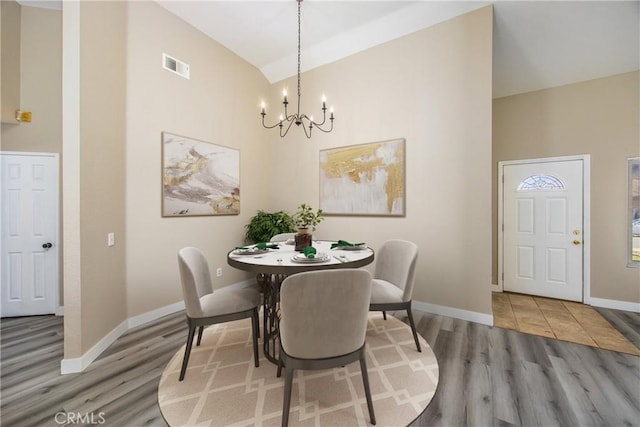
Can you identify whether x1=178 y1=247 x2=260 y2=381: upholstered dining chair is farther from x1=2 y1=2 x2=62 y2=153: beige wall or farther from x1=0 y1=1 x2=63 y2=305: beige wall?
x1=2 y1=2 x2=62 y2=153: beige wall

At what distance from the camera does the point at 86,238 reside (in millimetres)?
2125

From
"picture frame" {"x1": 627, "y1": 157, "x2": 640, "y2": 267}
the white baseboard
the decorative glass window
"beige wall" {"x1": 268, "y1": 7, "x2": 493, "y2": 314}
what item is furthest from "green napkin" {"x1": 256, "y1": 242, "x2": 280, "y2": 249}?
"picture frame" {"x1": 627, "y1": 157, "x2": 640, "y2": 267}

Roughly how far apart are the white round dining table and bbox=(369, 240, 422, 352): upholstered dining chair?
394mm

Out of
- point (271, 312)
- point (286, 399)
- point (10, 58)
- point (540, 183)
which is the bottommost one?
point (286, 399)

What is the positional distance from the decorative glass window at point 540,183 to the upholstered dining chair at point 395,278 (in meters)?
2.71

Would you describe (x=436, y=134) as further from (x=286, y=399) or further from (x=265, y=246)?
(x=286, y=399)

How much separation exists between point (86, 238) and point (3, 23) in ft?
9.19

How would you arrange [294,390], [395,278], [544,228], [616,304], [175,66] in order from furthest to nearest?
1. [544,228]
2. [616,304]
3. [175,66]
4. [395,278]
5. [294,390]

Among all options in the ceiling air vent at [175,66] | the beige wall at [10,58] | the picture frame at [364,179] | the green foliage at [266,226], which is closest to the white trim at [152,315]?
the green foliage at [266,226]

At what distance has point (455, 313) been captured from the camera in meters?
2.94

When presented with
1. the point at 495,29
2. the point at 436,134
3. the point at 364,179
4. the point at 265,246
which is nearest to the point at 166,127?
the point at 265,246

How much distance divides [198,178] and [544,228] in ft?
16.3

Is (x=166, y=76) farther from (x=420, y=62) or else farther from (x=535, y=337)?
(x=535, y=337)

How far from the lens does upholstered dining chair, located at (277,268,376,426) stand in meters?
1.32
